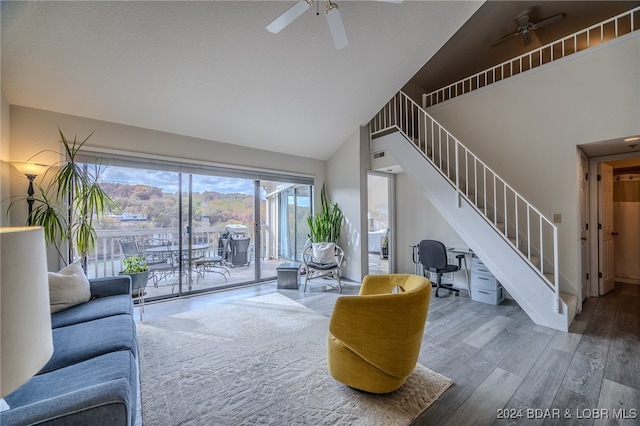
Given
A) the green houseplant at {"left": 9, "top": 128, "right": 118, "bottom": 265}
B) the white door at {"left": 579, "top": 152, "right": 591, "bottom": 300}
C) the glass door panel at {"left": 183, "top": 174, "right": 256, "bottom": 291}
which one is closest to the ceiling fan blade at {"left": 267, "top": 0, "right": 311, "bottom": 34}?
the green houseplant at {"left": 9, "top": 128, "right": 118, "bottom": 265}

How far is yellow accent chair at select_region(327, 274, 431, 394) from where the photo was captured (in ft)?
5.61

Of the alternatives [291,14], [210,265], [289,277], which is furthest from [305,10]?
[210,265]

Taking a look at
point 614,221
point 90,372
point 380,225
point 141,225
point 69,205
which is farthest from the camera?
point 380,225

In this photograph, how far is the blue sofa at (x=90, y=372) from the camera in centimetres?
97

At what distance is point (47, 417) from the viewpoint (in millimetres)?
940

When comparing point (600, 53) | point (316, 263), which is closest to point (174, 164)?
point (316, 263)

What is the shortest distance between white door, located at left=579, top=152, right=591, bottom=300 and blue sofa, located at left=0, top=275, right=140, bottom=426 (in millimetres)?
5281

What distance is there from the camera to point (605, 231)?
4184 millimetres

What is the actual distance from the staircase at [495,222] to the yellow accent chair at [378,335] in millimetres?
2078

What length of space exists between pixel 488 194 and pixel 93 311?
528cm

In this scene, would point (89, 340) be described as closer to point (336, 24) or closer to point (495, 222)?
point (336, 24)

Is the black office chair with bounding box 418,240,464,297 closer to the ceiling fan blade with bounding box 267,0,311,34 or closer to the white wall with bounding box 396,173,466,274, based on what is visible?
the white wall with bounding box 396,173,466,274

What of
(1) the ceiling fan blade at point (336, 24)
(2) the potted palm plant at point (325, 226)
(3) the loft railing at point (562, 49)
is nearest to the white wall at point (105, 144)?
(2) the potted palm plant at point (325, 226)

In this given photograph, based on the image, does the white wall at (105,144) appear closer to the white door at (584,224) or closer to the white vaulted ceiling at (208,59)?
the white vaulted ceiling at (208,59)
